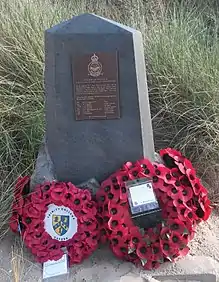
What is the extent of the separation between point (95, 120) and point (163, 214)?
598 mm

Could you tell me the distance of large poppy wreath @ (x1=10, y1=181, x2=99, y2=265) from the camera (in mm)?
2920

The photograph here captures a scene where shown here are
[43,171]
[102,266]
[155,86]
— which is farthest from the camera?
[155,86]

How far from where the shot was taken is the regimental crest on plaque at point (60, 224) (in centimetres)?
295

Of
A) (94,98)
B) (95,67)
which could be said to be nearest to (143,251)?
(94,98)

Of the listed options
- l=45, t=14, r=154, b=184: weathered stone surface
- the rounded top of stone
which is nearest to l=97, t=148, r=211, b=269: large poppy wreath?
l=45, t=14, r=154, b=184: weathered stone surface

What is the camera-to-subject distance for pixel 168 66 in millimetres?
3963

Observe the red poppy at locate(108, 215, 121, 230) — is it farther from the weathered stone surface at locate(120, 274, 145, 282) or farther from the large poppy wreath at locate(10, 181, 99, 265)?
the weathered stone surface at locate(120, 274, 145, 282)

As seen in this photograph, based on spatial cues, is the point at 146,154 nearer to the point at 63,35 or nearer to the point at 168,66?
the point at 63,35

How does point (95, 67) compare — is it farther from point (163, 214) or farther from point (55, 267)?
point (55, 267)

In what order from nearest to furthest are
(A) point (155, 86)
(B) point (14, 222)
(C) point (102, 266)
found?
(C) point (102, 266) → (B) point (14, 222) → (A) point (155, 86)

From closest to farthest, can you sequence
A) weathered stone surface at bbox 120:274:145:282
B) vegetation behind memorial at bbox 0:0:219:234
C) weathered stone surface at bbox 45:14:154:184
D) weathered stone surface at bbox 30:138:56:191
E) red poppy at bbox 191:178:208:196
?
weathered stone surface at bbox 120:274:145:282 < weathered stone surface at bbox 45:14:154:184 < red poppy at bbox 191:178:208:196 < weathered stone surface at bbox 30:138:56:191 < vegetation behind memorial at bbox 0:0:219:234

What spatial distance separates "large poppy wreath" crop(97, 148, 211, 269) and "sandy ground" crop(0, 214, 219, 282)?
5cm

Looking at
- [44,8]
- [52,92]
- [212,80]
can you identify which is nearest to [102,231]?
[52,92]

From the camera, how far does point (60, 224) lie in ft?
9.69
